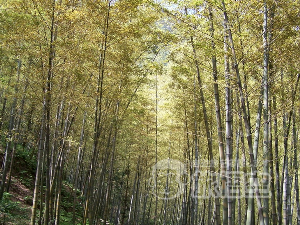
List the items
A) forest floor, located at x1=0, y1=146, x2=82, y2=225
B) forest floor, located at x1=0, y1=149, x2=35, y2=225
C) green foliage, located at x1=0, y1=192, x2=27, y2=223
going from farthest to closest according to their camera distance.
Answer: forest floor, located at x1=0, y1=146, x2=82, y2=225
forest floor, located at x1=0, y1=149, x2=35, y2=225
green foliage, located at x1=0, y1=192, x2=27, y2=223

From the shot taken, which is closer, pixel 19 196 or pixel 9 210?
pixel 9 210

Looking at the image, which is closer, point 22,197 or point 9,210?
point 9,210

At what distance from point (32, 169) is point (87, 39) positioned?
27.9 feet

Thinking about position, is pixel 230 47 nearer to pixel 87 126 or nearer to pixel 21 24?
pixel 21 24

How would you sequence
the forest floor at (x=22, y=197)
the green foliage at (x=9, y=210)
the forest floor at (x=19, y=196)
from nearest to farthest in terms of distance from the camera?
the green foliage at (x=9, y=210), the forest floor at (x=19, y=196), the forest floor at (x=22, y=197)

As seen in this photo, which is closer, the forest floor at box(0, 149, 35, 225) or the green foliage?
the green foliage

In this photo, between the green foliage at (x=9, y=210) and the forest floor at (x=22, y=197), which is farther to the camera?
the forest floor at (x=22, y=197)

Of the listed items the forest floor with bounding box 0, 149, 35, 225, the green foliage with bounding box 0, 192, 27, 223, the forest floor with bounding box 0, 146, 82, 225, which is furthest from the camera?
the forest floor with bounding box 0, 146, 82, 225

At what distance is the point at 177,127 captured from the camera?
9.56 m

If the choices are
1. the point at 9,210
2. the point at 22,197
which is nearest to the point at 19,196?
the point at 22,197

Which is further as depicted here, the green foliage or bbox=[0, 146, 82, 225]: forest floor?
bbox=[0, 146, 82, 225]: forest floor

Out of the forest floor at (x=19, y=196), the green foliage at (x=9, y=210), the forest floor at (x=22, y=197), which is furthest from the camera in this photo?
the forest floor at (x=22, y=197)

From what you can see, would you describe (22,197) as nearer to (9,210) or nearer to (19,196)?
(19,196)

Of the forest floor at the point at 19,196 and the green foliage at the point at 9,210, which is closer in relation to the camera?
the green foliage at the point at 9,210
